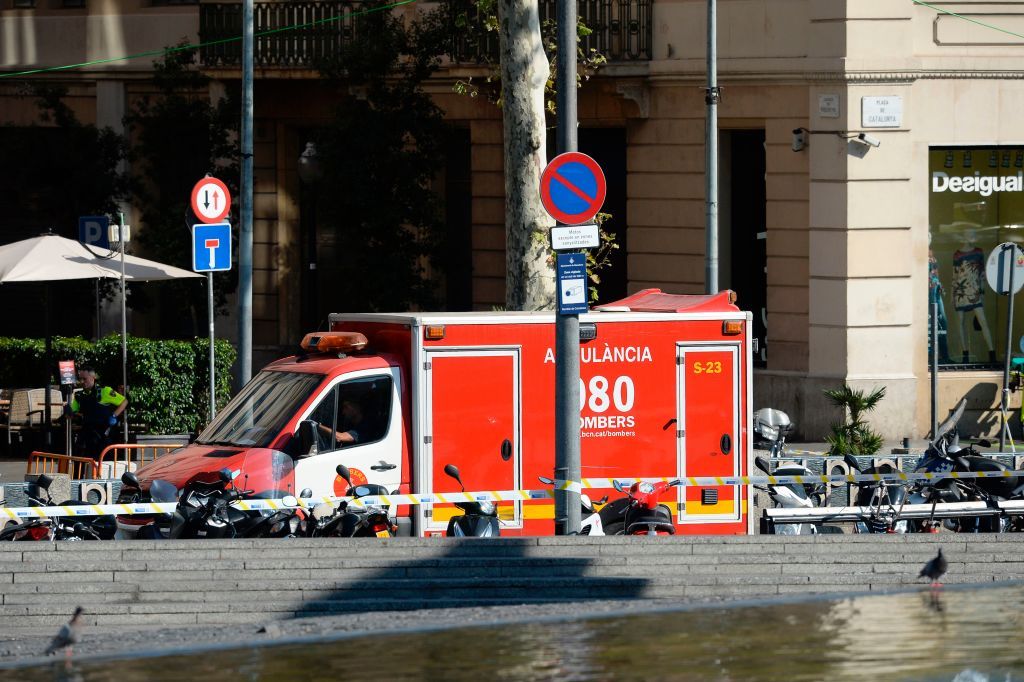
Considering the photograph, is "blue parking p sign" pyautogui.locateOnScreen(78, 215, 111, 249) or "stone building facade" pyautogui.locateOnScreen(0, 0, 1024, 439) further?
"blue parking p sign" pyautogui.locateOnScreen(78, 215, 111, 249)

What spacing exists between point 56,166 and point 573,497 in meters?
19.4

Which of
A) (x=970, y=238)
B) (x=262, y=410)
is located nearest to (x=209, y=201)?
(x=262, y=410)

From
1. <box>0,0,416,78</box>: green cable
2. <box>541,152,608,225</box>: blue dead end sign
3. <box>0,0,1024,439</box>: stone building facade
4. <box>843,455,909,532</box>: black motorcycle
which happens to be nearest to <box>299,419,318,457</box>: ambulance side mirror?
<box>541,152,608,225</box>: blue dead end sign

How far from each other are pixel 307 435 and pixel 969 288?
13.8 metres

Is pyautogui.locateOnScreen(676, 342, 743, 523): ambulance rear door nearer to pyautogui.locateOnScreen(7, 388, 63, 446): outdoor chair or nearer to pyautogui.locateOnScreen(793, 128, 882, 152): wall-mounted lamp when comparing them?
pyautogui.locateOnScreen(793, 128, 882, 152): wall-mounted lamp

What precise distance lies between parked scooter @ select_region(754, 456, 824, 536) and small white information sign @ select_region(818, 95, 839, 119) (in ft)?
31.4

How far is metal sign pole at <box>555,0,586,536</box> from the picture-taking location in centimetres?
1177

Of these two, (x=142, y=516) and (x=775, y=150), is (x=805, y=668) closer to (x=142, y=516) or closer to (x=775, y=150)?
(x=142, y=516)

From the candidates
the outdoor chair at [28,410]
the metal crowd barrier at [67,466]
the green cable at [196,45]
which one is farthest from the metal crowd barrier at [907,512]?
the green cable at [196,45]

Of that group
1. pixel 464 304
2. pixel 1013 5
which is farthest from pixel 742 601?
pixel 464 304

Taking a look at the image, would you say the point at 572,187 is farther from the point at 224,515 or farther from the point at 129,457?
the point at 129,457

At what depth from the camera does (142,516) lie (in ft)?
38.4

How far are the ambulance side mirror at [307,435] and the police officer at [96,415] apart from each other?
7629 millimetres

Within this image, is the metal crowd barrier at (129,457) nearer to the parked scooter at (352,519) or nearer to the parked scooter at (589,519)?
the parked scooter at (352,519)
